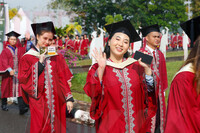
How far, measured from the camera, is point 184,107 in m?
1.86

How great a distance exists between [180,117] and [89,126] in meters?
3.19

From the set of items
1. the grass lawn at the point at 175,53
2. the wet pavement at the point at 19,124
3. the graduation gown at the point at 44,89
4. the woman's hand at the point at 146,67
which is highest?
the grass lawn at the point at 175,53

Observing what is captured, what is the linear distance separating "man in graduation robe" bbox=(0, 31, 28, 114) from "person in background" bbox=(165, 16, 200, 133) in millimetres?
4935

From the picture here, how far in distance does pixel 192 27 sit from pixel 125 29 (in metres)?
0.78

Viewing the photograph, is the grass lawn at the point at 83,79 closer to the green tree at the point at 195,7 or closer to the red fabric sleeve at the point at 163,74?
the red fabric sleeve at the point at 163,74

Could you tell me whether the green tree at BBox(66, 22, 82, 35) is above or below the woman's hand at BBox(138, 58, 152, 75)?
above

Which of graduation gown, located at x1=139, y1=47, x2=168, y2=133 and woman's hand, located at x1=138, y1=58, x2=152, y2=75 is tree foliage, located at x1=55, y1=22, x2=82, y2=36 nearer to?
woman's hand, located at x1=138, y1=58, x2=152, y2=75

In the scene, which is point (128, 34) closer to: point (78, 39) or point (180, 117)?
point (78, 39)

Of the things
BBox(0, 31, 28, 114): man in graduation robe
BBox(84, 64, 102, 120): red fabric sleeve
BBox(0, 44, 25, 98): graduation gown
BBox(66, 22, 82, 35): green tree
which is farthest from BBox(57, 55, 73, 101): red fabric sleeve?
BBox(0, 44, 25, 98): graduation gown

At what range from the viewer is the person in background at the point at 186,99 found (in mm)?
1854

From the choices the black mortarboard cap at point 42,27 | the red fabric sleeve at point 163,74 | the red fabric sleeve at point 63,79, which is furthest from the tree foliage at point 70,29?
the red fabric sleeve at point 163,74

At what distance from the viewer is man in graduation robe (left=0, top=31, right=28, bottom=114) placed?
251 inches

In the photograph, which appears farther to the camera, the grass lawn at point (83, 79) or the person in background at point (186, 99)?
the grass lawn at point (83, 79)

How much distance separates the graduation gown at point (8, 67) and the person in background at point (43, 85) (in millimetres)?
3067
